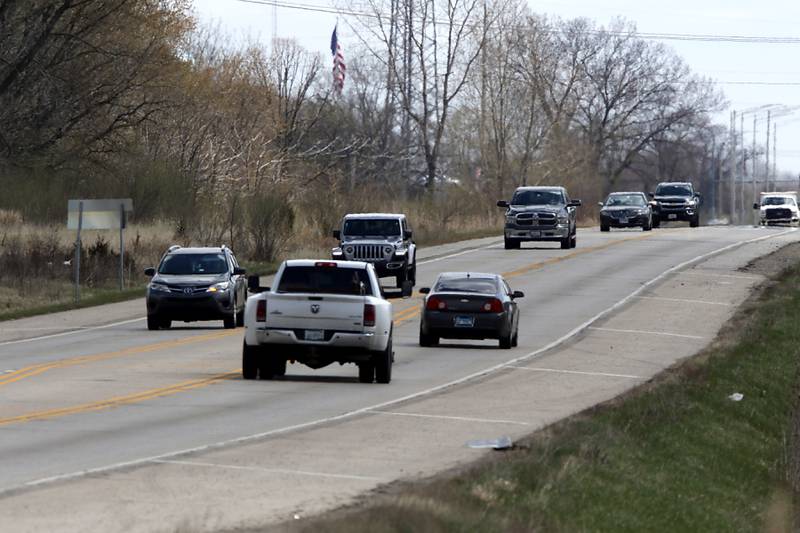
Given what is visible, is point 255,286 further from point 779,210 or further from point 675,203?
point 779,210

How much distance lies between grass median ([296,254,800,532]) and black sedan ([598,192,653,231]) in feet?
150

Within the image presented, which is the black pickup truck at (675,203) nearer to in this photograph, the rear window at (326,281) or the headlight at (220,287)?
the headlight at (220,287)

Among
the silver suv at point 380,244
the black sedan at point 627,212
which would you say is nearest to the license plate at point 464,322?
the silver suv at point 380,244

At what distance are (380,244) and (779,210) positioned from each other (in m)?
47.0

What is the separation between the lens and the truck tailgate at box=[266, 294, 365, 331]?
911 inches

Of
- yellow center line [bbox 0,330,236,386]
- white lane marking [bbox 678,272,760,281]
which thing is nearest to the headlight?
yellow center line [bbox 0,330,236,386]

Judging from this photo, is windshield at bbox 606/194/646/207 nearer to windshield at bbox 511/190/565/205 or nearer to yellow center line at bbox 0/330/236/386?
windshield at bbox 511/190/565/205

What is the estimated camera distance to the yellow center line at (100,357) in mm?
25125

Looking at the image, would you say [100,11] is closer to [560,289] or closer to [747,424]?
[560,289]

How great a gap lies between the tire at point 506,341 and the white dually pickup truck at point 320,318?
327 inches

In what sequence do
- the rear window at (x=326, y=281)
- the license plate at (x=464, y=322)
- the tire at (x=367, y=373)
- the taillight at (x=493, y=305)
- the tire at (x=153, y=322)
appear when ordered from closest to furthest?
the rear window at (x=326, y=281), the tire at (x=367, y=373), the taillight at (x=493, y=305), the license plate at (x=464, y=322), the tire at (x=153, y=322)

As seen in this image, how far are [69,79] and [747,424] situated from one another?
36185 mm

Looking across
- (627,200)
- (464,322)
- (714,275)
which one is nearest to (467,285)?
(464,322)

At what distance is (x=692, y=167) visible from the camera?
586 ft
